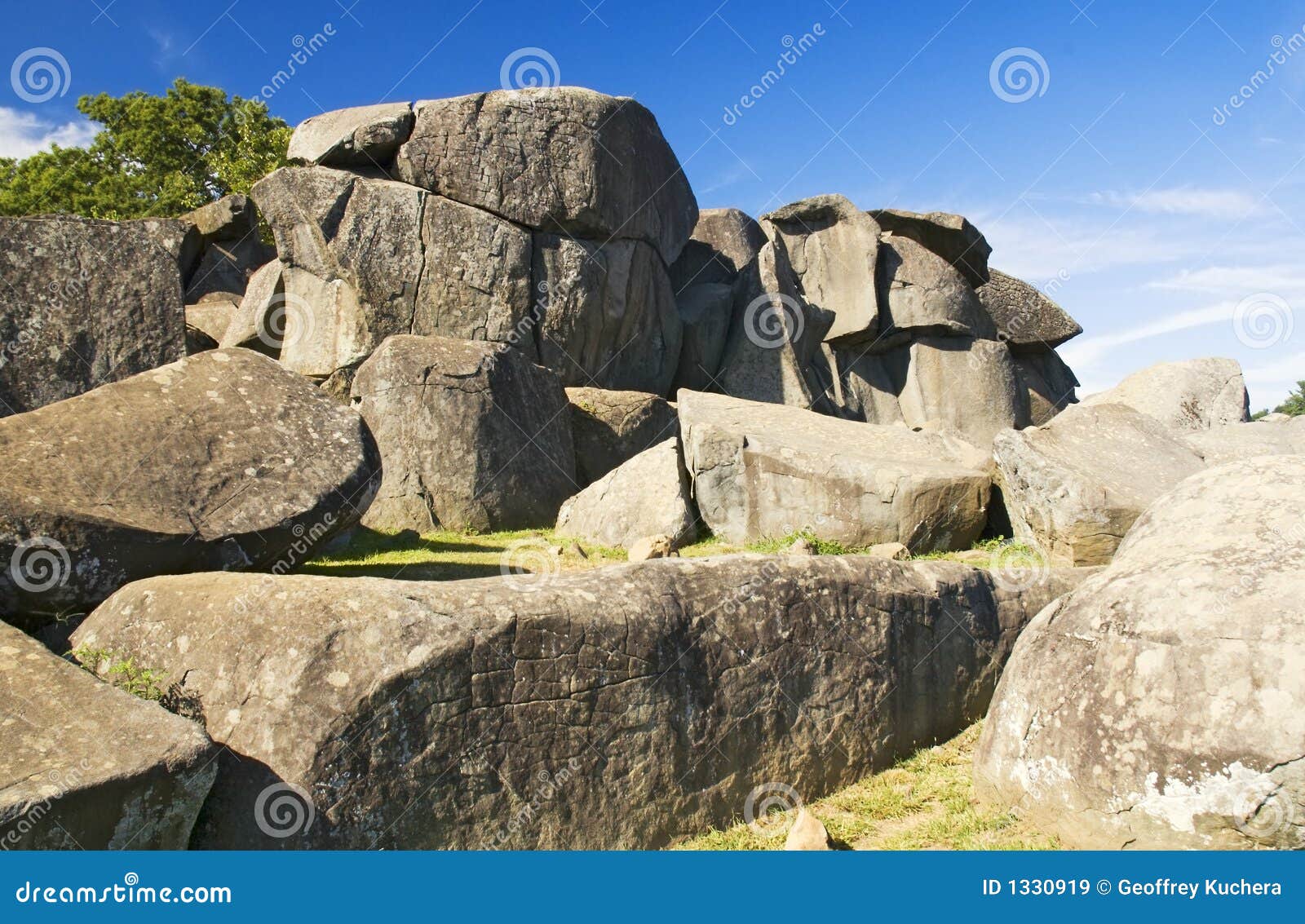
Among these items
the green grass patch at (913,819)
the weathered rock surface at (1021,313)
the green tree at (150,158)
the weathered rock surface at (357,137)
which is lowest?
the green grass patch at (913,819)

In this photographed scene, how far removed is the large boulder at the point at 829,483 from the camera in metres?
9.88

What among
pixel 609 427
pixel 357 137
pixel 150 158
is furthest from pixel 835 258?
pixel 150 158

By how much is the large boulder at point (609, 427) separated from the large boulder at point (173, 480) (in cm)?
637

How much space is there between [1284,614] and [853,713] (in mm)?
2041

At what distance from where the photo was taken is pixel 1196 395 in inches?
633

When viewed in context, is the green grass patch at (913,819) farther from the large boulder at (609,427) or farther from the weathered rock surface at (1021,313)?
the weathered rock surface at (1021,313)

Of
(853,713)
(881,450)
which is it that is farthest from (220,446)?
(881,450)

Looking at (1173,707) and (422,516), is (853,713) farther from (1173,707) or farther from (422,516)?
(422,516)

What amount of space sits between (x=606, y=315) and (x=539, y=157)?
2761 mm

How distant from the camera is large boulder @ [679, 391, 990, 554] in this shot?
32.4ft

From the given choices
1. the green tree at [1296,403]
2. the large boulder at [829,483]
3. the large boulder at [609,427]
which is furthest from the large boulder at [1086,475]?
the green tree at [1296,403]

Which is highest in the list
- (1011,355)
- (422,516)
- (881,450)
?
(1011,355)

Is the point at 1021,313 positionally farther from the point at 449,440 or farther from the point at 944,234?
the point at 449,440

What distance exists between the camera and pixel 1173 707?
4184 mm
